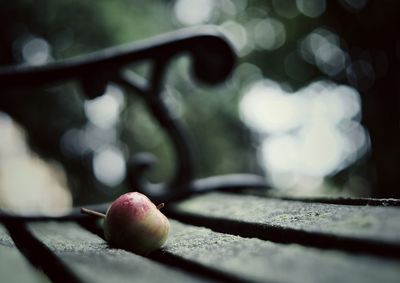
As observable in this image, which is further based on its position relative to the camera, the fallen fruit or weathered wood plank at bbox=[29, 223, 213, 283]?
the fallen fruit

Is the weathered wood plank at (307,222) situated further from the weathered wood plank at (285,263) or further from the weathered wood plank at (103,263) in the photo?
the weathered wood plank at (103,263)

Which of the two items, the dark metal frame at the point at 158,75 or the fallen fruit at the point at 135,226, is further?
the dark metal frame at the point at 158,75

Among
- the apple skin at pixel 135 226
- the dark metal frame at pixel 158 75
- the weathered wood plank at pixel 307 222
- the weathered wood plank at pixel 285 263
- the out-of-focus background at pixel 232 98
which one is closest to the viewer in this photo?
the weathered wood plank at pixel 285 263

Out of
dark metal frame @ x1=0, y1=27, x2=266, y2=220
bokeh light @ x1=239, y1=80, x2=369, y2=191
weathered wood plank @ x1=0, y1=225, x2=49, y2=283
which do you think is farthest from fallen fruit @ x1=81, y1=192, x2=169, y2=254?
bokeh light @ x1=239, y1=80, x2=369, y2=191

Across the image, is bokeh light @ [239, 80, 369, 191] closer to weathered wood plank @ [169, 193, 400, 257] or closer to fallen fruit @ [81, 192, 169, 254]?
weathered wood plank @ [169, 193, 400, 257]

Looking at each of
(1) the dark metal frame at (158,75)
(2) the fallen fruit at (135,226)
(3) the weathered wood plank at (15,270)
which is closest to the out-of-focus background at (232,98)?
(1) the dark metal frame at (158,75)
